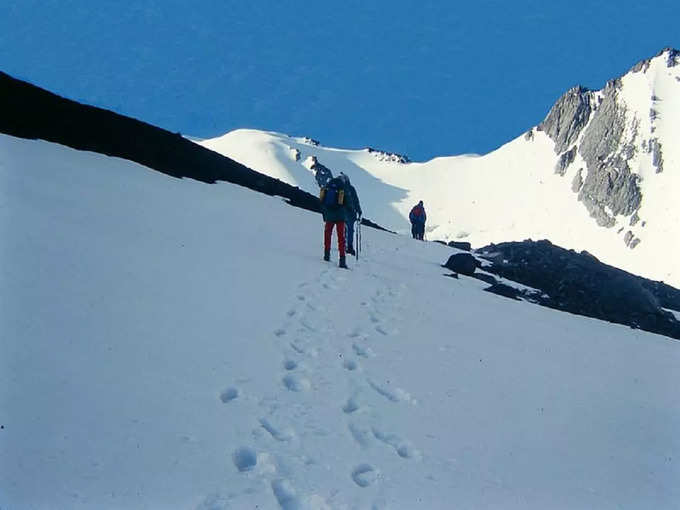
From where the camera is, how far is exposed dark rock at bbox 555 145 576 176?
19162cm

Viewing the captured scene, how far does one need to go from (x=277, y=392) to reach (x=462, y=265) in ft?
60.4

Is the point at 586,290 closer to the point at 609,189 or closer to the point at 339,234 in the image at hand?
the point at 339,234

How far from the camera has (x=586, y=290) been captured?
2628 cm

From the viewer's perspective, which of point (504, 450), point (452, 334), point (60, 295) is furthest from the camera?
point (452, 334)

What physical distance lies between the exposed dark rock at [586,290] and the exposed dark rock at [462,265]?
2563 millimetres

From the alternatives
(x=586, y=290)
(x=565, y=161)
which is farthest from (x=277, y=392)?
(x=565, y=161)

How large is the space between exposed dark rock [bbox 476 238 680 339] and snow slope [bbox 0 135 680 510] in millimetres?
10289

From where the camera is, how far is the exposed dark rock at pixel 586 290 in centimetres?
2300

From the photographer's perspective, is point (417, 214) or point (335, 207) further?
point (417, 214)

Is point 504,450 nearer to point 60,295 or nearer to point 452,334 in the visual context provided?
point 452,334

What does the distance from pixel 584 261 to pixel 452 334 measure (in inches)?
1120

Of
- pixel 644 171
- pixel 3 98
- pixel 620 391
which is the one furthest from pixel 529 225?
pixel 620 391

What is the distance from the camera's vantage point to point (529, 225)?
176 meters

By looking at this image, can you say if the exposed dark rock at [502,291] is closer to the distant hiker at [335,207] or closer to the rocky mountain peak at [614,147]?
the distant hiker at [335,207]
